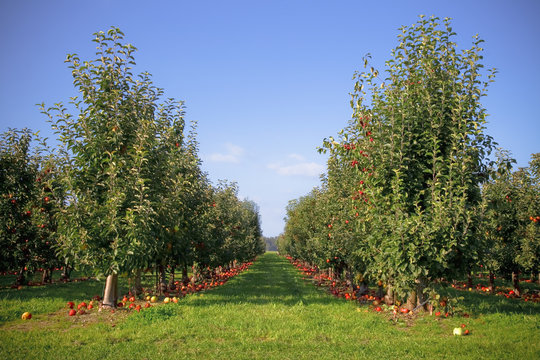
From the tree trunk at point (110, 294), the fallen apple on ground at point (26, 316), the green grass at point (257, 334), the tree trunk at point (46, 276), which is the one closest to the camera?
the green grass at point (257, 334)

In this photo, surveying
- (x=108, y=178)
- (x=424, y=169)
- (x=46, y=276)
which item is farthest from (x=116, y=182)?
(x=46, y=276)

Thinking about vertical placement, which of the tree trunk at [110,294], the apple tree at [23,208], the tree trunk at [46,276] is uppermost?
the apple tree at [23,208]

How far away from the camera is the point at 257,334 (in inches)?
325

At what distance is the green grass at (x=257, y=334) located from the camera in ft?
22.5

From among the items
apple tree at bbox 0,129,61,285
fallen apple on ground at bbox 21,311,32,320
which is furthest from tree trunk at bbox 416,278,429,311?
apple tree at bbox 0,129,61,285

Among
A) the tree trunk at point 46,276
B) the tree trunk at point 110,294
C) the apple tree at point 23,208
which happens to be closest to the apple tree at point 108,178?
the tree trunk at point 110,294

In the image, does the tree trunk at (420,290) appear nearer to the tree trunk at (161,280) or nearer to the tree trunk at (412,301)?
the tree trunk at (412,301)

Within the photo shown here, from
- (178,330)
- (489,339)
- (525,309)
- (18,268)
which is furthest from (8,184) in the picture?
(525,309)

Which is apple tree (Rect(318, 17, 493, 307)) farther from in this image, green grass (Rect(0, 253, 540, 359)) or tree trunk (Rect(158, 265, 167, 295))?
tree trunk (Rect(158, 265, 167, 295))

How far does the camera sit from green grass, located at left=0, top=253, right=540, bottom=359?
6863 millimetres

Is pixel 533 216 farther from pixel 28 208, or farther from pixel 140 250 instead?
pixel 28 208

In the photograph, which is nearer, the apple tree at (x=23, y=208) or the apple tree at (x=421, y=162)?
the apple tree at (x=421, y=162)

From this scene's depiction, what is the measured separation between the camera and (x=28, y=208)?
17.5 m

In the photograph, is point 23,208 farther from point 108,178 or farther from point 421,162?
point 421,162
